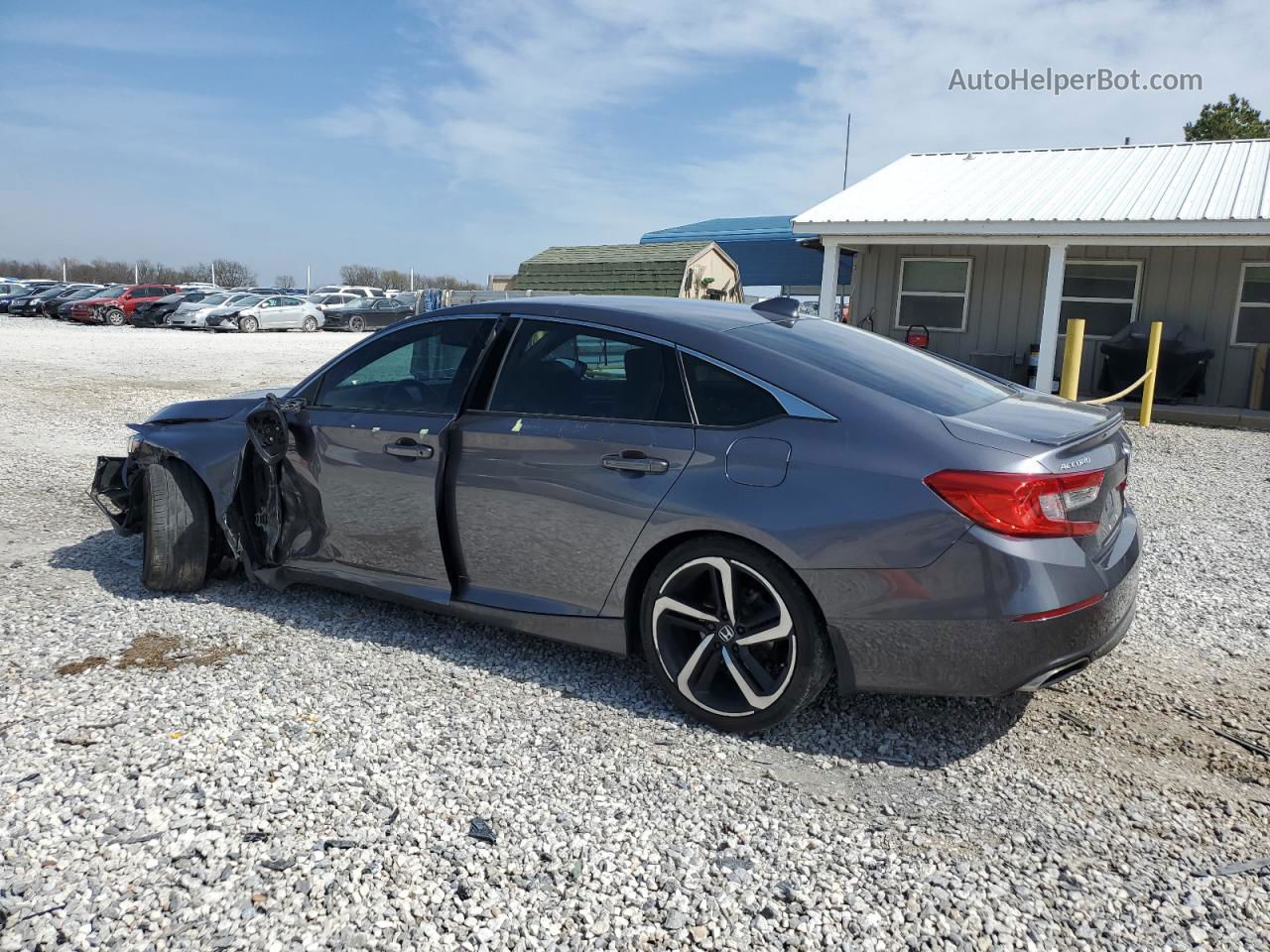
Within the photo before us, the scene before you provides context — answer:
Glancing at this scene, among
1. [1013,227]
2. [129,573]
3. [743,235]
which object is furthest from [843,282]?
[129,573]

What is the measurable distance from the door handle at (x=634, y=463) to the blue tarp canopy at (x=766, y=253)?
2535 centimetres

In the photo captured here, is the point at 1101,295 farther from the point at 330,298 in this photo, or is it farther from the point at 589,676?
the point at 330,298

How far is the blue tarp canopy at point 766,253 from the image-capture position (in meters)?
28.9

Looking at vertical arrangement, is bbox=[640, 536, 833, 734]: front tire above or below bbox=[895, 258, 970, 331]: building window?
below

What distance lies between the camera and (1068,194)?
567 inches

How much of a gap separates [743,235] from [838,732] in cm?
2845

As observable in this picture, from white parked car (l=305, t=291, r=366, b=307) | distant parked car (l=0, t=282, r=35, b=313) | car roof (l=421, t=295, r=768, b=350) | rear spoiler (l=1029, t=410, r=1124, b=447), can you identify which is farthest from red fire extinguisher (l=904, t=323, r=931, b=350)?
distant parked car (l=0, t=282, r=35, b=313)

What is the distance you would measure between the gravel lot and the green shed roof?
72.4 feet

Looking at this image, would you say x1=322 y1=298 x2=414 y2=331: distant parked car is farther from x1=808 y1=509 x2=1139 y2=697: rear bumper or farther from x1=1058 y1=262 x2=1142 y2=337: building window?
x1=808 y1=509 x2=1139 y2=697: rear bumper

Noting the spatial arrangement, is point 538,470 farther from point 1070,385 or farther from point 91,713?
point 1070,385

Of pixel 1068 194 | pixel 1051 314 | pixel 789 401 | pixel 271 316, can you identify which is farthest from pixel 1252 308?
pixel 271 316

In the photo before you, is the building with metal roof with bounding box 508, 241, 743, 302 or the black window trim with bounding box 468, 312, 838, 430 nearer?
the black window trim with bounding box 468, 312, 838, 430

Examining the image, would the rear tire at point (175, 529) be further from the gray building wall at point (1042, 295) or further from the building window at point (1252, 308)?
the building window at point (1252, 308)

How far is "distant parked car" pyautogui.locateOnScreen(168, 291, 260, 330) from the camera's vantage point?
33469 mm
